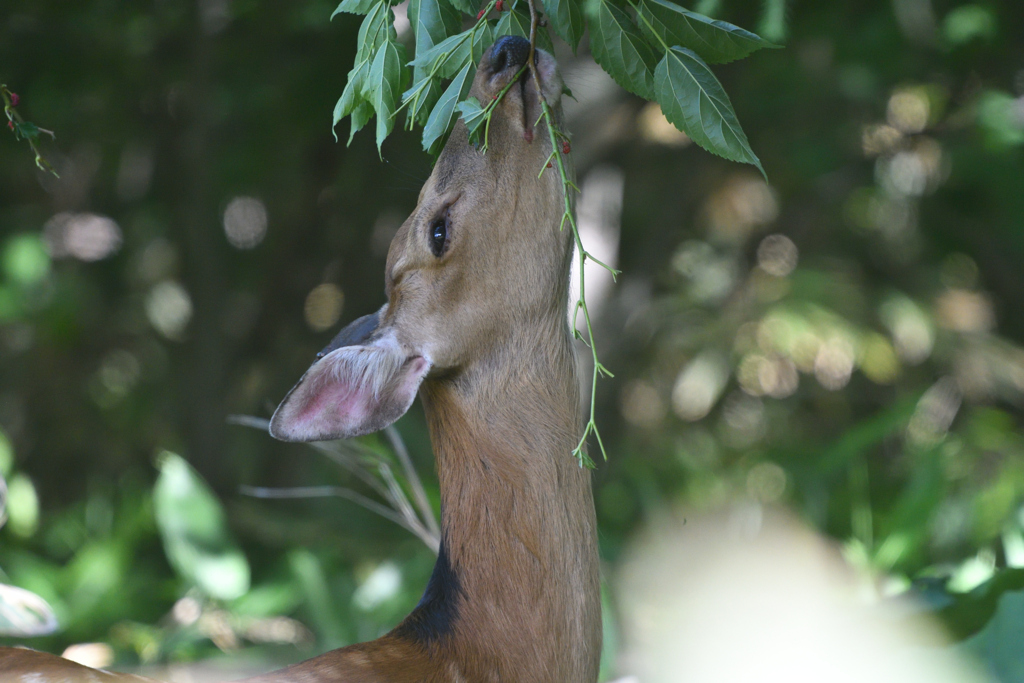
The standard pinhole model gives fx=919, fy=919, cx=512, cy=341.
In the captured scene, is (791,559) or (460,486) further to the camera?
(791,559)

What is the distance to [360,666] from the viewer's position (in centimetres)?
221

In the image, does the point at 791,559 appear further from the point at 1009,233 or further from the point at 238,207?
the point at 238,207

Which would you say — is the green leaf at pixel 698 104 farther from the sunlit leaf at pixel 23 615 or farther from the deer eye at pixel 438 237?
the sunlit leaf at pixel 23 615

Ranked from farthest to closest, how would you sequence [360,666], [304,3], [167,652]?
[304,3], [167,652], [360,666]

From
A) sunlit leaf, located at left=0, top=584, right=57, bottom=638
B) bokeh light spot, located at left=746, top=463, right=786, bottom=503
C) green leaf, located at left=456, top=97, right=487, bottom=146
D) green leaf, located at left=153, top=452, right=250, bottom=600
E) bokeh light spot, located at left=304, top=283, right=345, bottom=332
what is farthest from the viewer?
bokeh light spot, located at left=304, top=283, right=345, bottom=332

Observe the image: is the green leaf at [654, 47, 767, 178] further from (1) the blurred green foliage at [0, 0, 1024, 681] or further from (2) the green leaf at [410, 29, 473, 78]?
(1) the blurred green foliage at [0, 0, 1024, 681]

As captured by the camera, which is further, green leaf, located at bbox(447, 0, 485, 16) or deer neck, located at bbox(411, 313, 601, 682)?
deer neck, located at bbox(411, 313, 601, 682)

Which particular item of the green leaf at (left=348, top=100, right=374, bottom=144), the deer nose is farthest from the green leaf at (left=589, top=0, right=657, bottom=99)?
the green leaf at (left=348, top=100, right=374, bottom=144)

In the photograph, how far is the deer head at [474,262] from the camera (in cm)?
237

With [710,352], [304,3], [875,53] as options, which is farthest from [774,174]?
[304,3]

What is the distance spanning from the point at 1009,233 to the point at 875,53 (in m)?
1.76

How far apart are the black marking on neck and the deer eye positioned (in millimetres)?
789

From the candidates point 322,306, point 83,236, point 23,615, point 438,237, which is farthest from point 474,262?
point 83,236

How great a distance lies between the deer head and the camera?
93.4 inches
